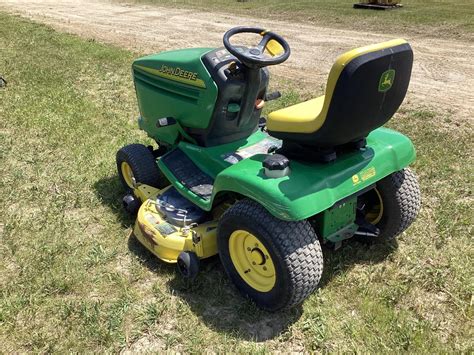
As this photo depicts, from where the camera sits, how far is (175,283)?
3.04 meters

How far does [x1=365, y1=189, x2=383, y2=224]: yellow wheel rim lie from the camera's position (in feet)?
10.4

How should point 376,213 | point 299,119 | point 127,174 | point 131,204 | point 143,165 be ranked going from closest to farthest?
point 299,119 < point 376,213 < point 131,204 < point 143,165 < point 127,174

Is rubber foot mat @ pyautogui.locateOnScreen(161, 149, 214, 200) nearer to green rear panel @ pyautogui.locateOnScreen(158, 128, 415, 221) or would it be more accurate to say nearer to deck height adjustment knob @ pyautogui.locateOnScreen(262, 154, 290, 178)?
green rear panel @ pyautogui.locateOnScreen(158, 128, 415, 221)

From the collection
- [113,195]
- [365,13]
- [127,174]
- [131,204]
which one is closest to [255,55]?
[131,204]

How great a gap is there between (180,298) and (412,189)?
1650 mm

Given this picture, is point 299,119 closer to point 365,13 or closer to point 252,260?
point 252,260

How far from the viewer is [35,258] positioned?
129 inches

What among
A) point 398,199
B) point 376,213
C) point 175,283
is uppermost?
point 398,199

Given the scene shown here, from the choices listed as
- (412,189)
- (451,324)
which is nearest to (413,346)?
(451,324)

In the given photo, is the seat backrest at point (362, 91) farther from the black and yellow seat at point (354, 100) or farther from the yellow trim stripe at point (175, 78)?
the yellow trim stripe at point (175, 78)

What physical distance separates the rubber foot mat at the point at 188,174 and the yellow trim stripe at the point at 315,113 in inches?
29.6

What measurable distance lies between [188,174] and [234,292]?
0.95 metres

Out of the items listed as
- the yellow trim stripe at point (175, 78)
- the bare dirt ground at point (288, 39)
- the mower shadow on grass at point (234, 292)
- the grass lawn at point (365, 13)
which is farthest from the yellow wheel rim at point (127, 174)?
the grass lawn at point (365, 13)

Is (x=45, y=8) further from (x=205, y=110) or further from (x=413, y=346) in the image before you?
(x=413, y=346)
